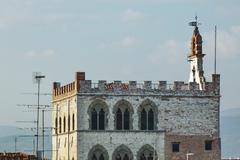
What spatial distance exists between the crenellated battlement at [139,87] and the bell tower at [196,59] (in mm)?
1763

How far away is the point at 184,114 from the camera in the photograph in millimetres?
113562

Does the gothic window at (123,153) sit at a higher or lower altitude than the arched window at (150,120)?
lower

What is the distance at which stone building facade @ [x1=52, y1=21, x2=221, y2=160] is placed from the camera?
363 ft

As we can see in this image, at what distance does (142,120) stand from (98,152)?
6.17 meters

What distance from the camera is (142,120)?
112m

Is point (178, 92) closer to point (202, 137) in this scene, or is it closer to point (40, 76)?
point (202, 137)

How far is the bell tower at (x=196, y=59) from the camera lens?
118 metres

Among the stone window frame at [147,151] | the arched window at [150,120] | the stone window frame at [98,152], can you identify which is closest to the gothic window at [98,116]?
the stone window frame at [98,152]

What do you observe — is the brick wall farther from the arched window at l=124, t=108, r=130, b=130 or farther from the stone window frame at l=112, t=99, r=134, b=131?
the arched window at l=124, t=108, r=130, b=130

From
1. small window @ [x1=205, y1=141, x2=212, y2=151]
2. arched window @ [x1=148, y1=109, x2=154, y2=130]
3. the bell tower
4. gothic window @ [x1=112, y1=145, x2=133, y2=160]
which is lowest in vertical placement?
gothic window @ [x1=112, y1=145, x2=133, y2=160]

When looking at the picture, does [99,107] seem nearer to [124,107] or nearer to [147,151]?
[124,107]

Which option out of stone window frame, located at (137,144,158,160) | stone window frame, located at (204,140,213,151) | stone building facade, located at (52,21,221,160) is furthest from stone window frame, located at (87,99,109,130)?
stone window frame, located at (204,140,213,151)

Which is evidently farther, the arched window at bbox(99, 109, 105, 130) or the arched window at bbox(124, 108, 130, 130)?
the arched window at bbox(124, 108, 130, 130)

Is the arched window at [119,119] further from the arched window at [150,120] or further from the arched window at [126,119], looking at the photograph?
the arched window at [150,120]
